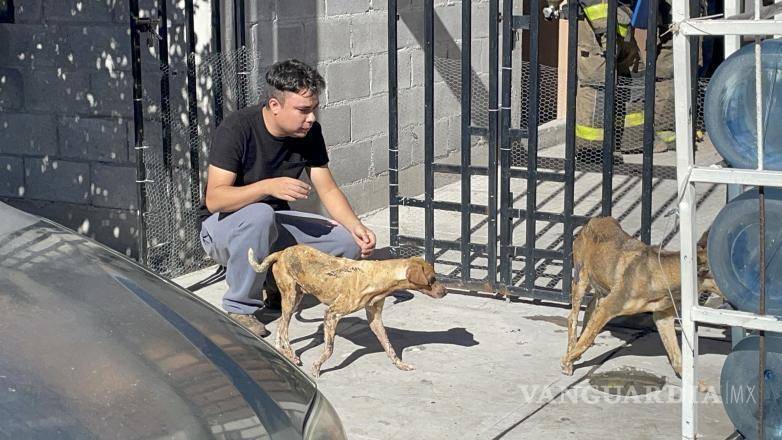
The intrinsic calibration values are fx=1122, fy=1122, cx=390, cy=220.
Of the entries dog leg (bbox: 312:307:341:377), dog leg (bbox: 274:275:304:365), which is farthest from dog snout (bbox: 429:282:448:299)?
dog leg (bbox: 274:275:304:365)

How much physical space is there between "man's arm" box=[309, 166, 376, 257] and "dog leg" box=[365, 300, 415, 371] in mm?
532

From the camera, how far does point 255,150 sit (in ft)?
17.7

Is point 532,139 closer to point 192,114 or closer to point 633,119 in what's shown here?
point 192,114

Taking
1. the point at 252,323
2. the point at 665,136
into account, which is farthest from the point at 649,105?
the point at 665,136

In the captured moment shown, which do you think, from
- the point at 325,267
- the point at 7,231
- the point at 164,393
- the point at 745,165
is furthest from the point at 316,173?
the point at 164,393

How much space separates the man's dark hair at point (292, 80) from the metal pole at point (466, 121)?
909 millimetres

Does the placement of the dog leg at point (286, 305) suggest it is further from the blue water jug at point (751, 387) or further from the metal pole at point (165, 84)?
the blue water jug at point (751, 387)

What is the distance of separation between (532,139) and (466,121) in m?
0.35

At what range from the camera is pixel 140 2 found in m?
6.33

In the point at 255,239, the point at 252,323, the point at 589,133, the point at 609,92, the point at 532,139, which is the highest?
the point at 609,92

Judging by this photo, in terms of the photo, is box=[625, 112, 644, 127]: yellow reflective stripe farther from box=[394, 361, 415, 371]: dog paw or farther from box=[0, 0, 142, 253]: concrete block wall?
box=[394, 361, 415, 371]: dog paw

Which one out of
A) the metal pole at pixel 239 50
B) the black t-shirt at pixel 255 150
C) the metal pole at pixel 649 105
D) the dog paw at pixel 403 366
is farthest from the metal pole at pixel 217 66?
the metal pole at pixel 649 105

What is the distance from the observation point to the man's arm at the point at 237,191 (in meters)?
5.05

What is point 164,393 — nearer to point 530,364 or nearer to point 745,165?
point 745,165
